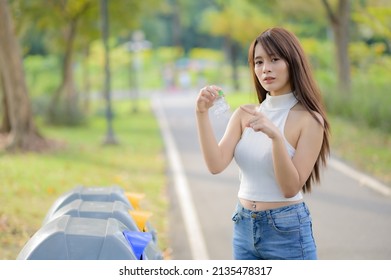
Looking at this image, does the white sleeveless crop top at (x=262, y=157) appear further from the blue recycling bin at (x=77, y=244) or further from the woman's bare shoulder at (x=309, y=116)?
the blue recycling bin at (x=77, y=244)

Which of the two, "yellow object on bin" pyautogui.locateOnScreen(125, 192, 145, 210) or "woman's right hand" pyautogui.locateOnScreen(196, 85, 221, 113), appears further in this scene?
"yellow object on bin" pyautogui.locateOnScreen(125, 192, 145, 210)

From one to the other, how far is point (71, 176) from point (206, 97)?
27.5 feet

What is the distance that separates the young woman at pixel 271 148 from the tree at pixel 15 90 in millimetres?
11783

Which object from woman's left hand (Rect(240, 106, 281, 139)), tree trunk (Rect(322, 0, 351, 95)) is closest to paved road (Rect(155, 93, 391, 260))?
woman's left hand (Rect(240, 106, 281, 139))

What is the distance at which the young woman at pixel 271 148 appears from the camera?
10.4 feet

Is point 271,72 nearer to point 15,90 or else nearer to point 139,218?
point 139,218

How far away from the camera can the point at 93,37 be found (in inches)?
1002

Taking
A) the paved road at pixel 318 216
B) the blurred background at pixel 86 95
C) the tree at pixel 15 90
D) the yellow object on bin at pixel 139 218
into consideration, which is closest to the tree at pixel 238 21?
the blurred background at pixel 86 95

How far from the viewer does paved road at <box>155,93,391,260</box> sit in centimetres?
694

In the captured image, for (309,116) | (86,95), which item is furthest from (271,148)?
(86,95)

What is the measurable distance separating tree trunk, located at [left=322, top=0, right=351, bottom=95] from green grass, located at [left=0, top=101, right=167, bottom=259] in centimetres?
618

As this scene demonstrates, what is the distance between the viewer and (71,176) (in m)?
11.3

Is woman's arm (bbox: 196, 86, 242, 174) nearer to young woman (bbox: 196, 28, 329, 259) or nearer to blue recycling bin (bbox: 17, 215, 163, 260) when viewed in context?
young woman (bbox: 196, 28, 329, 259)
